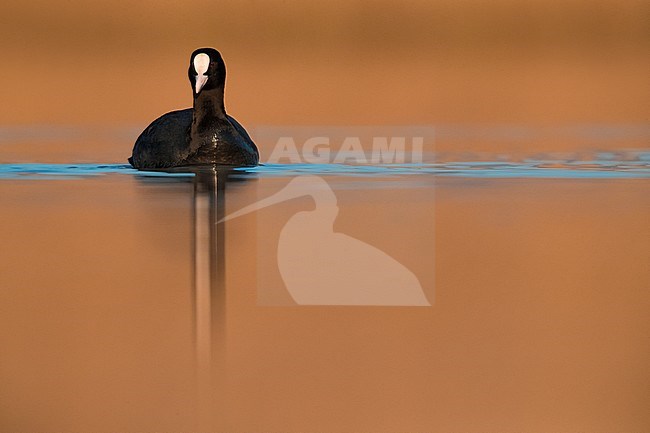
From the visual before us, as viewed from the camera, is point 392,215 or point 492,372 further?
point 392,215

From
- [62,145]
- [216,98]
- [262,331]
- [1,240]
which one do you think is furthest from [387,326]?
[62,145]

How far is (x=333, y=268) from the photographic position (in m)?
4.34

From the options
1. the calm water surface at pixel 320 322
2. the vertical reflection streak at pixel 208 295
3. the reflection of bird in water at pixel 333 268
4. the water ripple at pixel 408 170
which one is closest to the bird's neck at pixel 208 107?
the water ripple at pixel 408 170

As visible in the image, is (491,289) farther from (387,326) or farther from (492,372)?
(492,372)

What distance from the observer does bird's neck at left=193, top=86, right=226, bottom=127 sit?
7.81 m

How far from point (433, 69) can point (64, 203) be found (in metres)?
16.7

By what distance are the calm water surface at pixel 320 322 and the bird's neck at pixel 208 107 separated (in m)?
1.79

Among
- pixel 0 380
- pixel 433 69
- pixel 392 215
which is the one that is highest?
pixel 433 69

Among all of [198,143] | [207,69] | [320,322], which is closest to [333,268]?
[320,322]

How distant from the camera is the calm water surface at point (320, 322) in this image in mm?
2754

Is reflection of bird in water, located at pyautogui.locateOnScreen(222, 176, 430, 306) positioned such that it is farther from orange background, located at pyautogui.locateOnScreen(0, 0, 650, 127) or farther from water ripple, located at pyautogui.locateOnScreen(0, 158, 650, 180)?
orange background, located at pyautogui.locateOnScreen(0, 0, 650, 127)

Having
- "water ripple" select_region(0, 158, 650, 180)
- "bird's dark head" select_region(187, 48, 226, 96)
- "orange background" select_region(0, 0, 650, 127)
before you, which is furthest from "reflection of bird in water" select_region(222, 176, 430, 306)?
"orange background" select_region(0, 0, 650, 127)

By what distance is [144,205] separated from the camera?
19.2 feet

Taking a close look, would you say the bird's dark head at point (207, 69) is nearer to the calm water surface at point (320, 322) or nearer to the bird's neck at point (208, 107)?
the bird's neck at point (208, 107)
